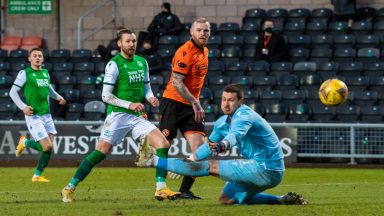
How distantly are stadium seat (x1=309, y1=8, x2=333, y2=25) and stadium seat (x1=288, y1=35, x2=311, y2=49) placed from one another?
0.97 meters

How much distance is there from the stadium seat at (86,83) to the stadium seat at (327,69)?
19.0 feet

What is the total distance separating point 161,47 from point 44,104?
967 centimetres

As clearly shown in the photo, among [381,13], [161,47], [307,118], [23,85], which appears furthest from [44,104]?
[381,13]

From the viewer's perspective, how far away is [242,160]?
451 inches

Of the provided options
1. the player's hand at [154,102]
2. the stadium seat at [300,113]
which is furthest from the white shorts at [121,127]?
the stadium seat at [300,113]

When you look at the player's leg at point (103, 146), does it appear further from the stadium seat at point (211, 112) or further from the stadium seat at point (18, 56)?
the stadium seat at point (18, 56)

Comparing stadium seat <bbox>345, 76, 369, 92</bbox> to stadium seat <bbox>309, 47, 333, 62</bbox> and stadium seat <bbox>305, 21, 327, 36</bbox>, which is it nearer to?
stadium seat <bbox>309, 47, 333, 62</bbox>

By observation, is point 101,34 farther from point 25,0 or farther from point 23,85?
point 23,85

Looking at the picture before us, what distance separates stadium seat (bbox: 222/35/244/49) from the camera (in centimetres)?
2661

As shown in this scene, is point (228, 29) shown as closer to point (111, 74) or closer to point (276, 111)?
point (276, 111)

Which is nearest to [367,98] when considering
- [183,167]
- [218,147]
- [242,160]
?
[242,160]

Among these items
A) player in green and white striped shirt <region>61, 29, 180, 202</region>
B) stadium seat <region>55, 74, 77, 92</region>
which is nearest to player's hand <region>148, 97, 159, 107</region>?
player in green and white striped shirt <region>61, 29, 180, 202</region>

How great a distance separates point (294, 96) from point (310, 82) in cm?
72

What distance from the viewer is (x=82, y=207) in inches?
459
